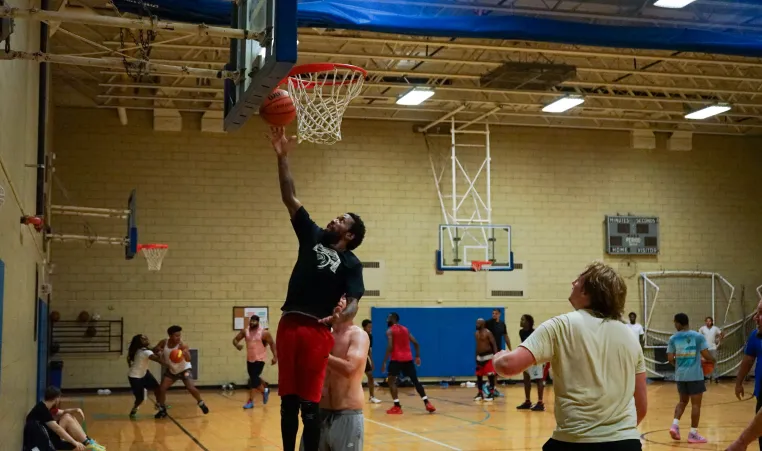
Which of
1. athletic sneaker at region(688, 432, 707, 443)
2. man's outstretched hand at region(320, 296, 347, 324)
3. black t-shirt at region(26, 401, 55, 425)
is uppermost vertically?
man's outstretched hand at region(320, 296, 347, 324)

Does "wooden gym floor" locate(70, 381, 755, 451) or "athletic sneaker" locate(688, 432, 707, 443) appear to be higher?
"athletic sneaker" locate(688, 432, 707, 443)

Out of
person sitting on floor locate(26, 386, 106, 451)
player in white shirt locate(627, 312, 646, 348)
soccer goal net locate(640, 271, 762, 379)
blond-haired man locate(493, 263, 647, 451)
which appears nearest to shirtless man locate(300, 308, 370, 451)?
blond-haired man locate(493, 263, 647, 451)

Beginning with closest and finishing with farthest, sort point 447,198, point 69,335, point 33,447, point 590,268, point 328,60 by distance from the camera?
point 590,268 < point 33,447 < point 328,60 < point 69,335 < point 447,198

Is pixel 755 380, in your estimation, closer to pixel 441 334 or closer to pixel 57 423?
pixel 57 423

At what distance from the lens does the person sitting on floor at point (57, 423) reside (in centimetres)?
951

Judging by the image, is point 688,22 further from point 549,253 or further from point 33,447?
point 549,253

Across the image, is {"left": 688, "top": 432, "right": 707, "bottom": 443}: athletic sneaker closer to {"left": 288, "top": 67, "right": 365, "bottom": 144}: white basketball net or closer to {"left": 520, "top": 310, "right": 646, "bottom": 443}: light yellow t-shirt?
{"left": 288, "top": 67, "right": 365, "bottom": 144}: white basketball net

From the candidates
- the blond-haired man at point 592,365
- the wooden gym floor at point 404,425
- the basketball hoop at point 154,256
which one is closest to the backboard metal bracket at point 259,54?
the blond-haired man at point 592,365

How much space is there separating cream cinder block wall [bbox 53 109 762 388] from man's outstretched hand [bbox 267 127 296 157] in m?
16.9

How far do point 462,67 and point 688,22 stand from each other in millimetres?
8853

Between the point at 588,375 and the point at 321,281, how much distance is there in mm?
1844

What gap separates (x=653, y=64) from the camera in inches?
779

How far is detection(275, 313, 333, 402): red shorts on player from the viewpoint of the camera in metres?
5.10

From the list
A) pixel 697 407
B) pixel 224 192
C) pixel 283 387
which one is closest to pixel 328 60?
pixel 224 192
